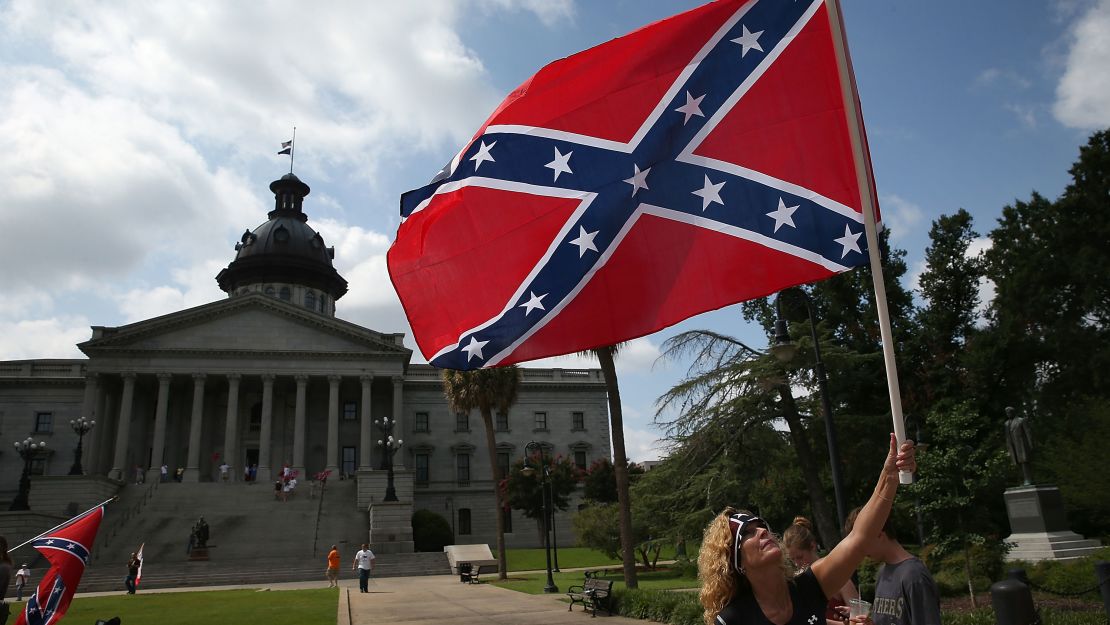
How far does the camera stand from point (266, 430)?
5912cm

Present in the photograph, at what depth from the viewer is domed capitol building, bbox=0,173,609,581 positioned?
51562mm

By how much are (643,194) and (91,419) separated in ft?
193

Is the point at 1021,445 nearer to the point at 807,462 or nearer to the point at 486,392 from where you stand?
the point at 807,462

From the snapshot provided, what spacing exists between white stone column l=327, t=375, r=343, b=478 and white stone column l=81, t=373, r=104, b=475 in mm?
15648

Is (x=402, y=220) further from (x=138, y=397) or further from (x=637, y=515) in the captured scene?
(x=138, y=397)

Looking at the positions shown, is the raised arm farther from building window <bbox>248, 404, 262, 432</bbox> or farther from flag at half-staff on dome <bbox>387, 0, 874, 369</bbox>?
building window <bbox>248, 404, 262, 432</bbox>

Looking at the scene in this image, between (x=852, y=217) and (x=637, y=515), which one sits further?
(x=637, y=515)

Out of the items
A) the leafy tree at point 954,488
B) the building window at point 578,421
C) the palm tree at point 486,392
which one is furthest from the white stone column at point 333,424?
the leafy tree at point 954,488

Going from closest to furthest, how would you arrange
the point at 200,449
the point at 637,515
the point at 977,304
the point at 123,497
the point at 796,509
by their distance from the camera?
1. the point at 637,515
2. the point at 796,509
3. the point at 977,304
4. the point at 123,497
5. the point at 200,449

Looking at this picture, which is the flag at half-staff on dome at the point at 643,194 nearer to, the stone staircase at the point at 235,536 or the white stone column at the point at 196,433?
the stone staircase at the point at 235,536

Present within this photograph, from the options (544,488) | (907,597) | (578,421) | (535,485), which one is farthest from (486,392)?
(578,421)

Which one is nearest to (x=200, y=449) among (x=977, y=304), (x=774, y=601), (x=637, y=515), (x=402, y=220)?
(x=637, y=515)

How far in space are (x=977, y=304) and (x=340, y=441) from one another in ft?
156

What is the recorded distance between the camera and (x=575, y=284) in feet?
23.8
